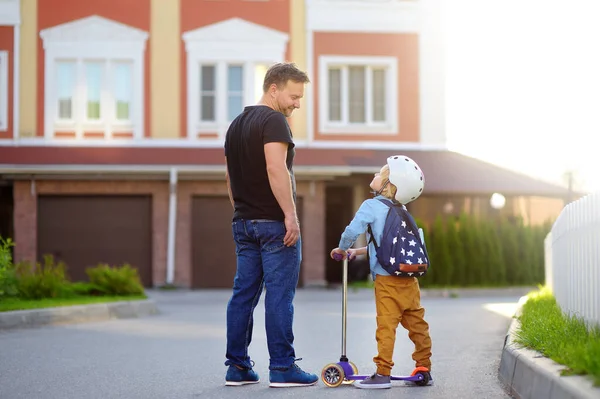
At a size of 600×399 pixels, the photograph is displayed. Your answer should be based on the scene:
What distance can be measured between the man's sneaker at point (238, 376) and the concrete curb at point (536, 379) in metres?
1.79

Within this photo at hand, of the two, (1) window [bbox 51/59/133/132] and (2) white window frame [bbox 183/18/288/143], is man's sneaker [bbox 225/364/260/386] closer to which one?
(2) white window frame [bbox 183/18/288/143]

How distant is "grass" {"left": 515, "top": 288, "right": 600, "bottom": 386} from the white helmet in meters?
1.36

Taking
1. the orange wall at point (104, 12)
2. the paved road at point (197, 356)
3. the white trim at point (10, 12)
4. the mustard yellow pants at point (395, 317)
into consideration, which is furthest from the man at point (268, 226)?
the white trim at point (10, 12)

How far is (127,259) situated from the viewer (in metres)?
26.6

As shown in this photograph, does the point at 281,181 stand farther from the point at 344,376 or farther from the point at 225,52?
the point at 225,52

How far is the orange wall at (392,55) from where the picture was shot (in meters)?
26.9

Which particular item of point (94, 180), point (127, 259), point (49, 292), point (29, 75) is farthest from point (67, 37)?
point (49, 292)

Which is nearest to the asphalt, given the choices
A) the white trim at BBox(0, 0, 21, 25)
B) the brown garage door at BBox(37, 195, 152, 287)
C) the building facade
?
the building facade

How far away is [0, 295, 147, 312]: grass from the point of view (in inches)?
546

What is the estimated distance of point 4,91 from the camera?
2627 centimetres

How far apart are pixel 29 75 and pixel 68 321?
1376 cm

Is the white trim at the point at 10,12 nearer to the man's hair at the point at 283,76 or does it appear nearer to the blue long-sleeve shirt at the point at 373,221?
the man's hair at the point at 283,76

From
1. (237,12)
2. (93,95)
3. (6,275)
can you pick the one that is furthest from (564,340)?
(93,95)

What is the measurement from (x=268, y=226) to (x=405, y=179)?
101 centimetres
